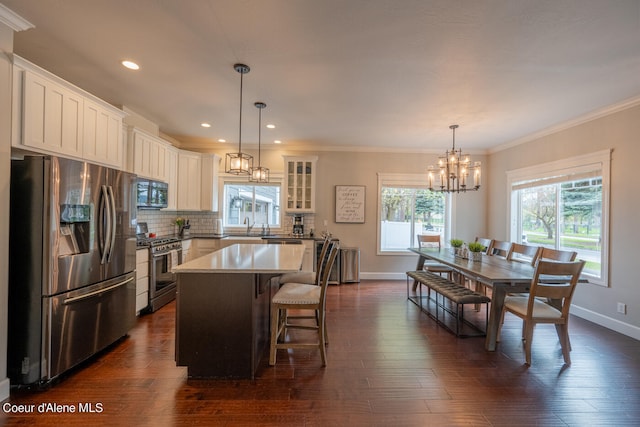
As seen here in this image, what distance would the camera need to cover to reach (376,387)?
2.13 metres

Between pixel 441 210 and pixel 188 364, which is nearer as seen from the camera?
pixel 188 364

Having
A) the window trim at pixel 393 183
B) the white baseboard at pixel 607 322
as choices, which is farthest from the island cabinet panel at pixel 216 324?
the white baseboard at pixel 607 322

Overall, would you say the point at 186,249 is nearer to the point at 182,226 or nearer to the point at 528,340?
the point at 182,226

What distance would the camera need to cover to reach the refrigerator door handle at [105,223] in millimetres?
2434

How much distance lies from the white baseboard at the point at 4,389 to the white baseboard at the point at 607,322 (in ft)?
18.8

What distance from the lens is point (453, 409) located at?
1.91m

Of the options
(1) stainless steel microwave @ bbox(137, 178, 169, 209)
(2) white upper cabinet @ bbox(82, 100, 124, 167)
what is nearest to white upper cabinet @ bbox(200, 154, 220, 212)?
(1) stainless steel microwave @ bbox(137, 178, 169, 209)

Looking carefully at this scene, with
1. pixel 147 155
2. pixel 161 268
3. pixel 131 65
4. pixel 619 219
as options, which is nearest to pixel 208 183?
pixel 147 155

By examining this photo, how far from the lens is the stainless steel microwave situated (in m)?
3.82

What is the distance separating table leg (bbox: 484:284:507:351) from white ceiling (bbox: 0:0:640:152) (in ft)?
6.80

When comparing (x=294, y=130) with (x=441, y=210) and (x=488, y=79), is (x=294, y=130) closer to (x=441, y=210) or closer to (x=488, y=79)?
(x=488, y=79)

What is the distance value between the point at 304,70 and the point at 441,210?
14.3 ft

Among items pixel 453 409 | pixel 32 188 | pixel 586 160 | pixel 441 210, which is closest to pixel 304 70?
pixel 32 188

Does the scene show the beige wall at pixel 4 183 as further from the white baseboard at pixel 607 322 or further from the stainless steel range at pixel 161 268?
the white baseboard at pixel 607 322
